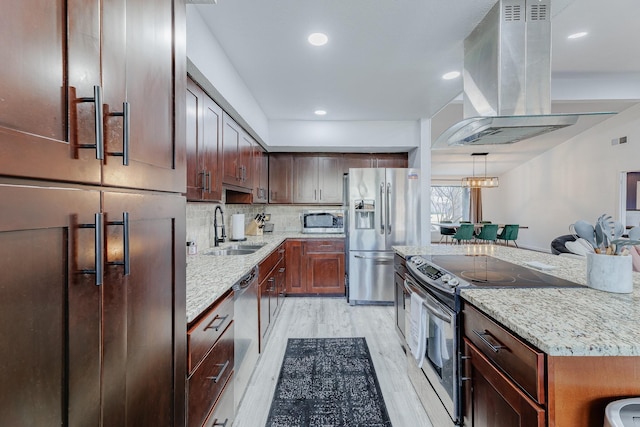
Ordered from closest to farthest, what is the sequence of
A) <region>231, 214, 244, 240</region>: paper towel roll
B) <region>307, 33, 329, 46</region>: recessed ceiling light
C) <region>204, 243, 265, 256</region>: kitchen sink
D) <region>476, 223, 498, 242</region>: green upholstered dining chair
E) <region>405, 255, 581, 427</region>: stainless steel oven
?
<region>405, 255, 581, 427</region>: stainless steel oven → <region>307, 33, 329, 46</region>: recessed ceiling light → <region>204, 243, 265, 256</region>: kitchen sink → <region>231, 214, 244, 240</region>: paper towel roll → <region>476, 223, 498, 242</region>: green upholstered dining chair

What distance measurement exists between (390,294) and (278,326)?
1.59 metres

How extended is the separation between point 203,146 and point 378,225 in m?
2.53

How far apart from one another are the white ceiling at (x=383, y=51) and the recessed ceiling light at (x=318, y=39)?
0.04 meters

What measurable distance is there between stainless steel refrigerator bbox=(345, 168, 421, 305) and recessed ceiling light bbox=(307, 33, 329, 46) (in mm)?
1915

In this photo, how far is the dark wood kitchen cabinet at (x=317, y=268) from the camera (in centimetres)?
411

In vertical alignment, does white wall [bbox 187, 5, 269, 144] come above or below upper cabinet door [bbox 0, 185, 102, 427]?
above

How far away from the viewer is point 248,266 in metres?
1.96

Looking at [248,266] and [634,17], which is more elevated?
[634,17]

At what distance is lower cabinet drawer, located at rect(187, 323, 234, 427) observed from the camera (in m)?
1.13

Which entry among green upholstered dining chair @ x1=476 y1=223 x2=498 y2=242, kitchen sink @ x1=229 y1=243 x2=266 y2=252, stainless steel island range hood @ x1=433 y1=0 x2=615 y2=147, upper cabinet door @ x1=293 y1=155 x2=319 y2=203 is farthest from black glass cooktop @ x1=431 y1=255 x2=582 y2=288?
green upholstered dining chair @ x1=476 y1=223 x2=498 y2=242

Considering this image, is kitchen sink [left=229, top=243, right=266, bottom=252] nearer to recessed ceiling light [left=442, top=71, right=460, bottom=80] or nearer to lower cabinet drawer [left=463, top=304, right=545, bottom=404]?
lower cabinet drawer [left=463, top=304, right=545, bottom=404]

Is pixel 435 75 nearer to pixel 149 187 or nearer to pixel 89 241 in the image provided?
pixel 149 187

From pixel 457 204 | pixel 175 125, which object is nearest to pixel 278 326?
pixel 175 125

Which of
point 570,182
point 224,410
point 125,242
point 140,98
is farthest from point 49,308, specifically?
point 570,182
